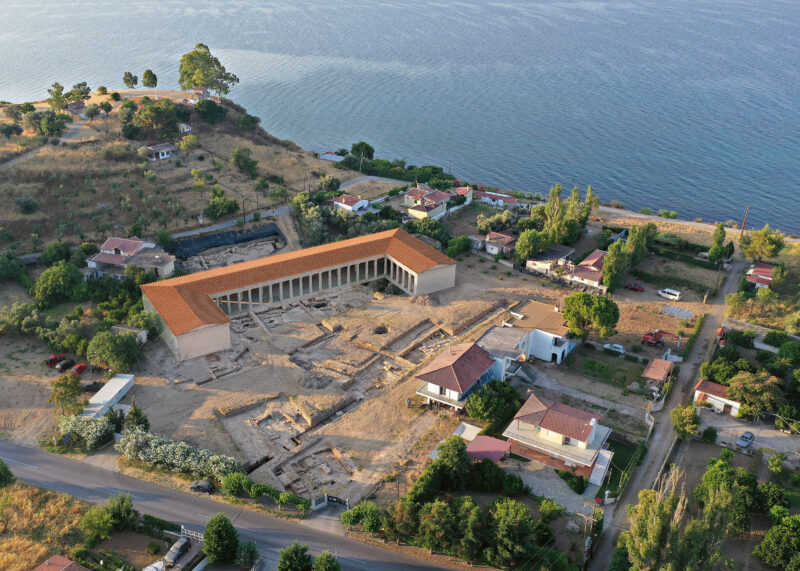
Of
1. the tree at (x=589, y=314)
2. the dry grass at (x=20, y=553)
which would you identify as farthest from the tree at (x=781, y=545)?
the dry grass at (x=20, y=553)

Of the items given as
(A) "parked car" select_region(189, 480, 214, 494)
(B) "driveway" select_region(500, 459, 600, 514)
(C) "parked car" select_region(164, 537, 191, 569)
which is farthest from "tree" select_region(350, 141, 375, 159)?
(C) "parked car" select_region(164, 537, 191, 569)

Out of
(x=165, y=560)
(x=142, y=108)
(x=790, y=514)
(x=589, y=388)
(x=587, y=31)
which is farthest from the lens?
(x=587, y=31)

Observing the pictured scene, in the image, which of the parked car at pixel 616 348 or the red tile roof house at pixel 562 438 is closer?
the red tile roof house at pixel 562 438

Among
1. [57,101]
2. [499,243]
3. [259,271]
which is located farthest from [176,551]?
[57,101]

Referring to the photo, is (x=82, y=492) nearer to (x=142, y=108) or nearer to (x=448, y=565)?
(x=448, y=565)

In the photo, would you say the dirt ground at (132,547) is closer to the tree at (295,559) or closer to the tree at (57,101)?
the tree at (295,559)

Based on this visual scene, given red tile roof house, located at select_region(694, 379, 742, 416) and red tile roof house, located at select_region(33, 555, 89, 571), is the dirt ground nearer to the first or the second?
red tile roof house, located at select_region(33, 555, 89, 571)

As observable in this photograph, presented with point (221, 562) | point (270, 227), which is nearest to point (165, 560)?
point (221, 562)
